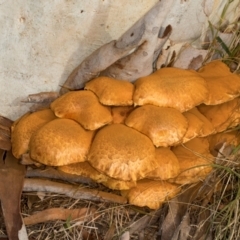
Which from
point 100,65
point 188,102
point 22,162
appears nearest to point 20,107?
point 22,162

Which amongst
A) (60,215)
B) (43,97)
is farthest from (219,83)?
(60,215)

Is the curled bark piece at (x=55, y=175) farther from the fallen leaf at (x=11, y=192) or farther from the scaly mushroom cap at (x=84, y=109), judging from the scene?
the scaly mushroom cap at (x=84, y=109)

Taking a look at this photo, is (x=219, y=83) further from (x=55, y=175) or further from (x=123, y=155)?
(x=55, y=175)

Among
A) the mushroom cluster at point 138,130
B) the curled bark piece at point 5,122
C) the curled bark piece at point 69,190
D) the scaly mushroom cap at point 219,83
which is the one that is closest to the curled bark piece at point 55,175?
the curled bark piece at point 69,190

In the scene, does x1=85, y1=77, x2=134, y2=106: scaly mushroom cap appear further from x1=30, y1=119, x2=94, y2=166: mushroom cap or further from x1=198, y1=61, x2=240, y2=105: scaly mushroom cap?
x1=198, y1=61, x2=240, y2=105: scaly mushroom cap


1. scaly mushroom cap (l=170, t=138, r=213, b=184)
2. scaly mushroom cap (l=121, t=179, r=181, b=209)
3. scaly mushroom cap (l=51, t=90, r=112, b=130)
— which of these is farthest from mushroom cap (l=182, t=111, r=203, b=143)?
scaly mushroom cap (l=51, t=90, r=112, b=130)

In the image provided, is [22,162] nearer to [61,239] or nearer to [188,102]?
[61,239]
